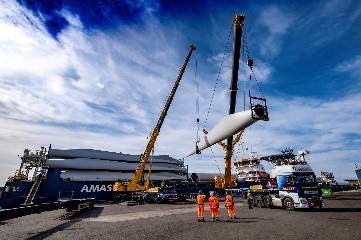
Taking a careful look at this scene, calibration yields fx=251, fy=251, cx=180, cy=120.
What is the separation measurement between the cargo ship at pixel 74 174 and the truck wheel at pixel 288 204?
1656 cm

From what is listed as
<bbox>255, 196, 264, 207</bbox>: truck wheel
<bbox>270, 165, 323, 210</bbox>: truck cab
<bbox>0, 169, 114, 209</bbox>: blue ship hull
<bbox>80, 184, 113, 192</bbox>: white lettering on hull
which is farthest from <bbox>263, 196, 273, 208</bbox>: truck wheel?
<bbox>80, 184, 113, 192</bbox>: white lettering on hull

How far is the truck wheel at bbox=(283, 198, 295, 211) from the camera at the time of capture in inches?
639

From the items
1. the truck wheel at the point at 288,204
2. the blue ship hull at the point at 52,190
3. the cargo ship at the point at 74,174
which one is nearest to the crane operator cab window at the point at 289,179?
the truck wheel at the point at 288,204

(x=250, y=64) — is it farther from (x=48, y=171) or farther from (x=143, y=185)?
(x=48, y=171)

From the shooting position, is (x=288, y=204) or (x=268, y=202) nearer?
(x=288, y=204)

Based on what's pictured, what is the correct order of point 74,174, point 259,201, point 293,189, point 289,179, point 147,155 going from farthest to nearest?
1. point 74,174
2. point 147,155
3. point 259,201
4. point 289,179
5. point 293,189

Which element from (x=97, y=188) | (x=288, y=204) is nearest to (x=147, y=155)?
(x=97, y=188)

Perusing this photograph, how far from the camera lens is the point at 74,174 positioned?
37094 mm

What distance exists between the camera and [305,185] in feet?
52.5

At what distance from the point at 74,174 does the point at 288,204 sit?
30.8 meters

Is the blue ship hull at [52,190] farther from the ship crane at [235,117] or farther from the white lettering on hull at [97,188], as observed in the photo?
the ship crane at [235,117]

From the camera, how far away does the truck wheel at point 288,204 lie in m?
16.2

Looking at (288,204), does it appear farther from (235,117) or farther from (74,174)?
(74,174)

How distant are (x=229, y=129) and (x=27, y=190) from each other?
1011 inches
